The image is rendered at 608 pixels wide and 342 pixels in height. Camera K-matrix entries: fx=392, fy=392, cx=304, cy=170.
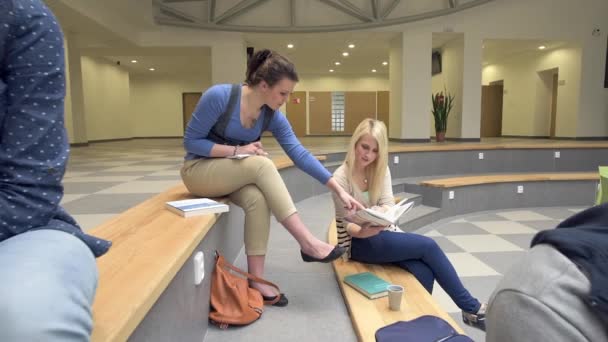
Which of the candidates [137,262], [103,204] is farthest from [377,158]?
[103,204]

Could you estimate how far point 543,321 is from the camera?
1.35 ft

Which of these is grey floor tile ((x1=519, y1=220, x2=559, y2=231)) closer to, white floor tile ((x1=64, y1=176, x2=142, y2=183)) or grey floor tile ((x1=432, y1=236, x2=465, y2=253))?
grey floor tile ((x1=432, y1=236, x2=465, y2=253))

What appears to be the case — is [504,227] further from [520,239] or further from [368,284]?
[368,284]

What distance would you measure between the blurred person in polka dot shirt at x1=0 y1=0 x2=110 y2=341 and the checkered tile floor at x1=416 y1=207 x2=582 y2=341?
1824mm

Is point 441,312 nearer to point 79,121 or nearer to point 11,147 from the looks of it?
point 11,147

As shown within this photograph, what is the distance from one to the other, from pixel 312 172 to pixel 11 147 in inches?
54.3

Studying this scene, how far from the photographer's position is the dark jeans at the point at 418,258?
169cm

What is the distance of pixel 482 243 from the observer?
3318 millimetres

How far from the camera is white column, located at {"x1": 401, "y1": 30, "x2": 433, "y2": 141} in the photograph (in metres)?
7.18

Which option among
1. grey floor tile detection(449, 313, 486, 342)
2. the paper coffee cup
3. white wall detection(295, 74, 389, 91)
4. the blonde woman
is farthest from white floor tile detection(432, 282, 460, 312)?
white wall detection(295, 74, 389, 91)

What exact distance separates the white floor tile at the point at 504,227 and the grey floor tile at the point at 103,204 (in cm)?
311

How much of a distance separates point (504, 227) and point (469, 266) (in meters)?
1.36

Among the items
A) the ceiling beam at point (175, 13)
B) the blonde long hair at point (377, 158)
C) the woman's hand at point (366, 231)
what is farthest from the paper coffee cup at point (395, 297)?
the ceiling beam at point (175, 13)

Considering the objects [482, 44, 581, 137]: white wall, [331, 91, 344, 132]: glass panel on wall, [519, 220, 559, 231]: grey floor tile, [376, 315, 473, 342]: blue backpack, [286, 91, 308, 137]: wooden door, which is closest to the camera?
[376, 315, 473, 342]: blue backpack
